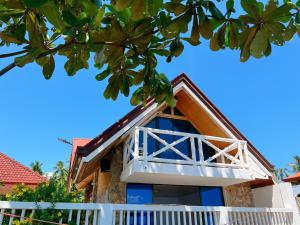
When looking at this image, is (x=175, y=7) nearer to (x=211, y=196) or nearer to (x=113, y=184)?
(x=113, y=184)

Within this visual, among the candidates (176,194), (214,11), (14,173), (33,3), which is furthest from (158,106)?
(14,173)

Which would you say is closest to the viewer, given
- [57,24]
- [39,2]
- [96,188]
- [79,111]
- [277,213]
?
[39,2]

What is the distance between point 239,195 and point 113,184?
17.1 ft

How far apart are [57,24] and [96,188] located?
9.34m

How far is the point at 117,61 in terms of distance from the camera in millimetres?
2592

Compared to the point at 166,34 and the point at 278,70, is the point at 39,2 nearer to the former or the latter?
the point at 166,34

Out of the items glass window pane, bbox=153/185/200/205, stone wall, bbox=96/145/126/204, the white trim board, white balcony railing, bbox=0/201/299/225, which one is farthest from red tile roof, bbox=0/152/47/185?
white balcony railing, bbox=0/201/299/225

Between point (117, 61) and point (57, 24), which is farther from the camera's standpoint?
point (117, 61)

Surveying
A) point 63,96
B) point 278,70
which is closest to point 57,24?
point 63,96

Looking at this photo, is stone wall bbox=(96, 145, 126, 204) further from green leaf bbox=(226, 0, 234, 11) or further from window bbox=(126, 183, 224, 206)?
green leaf bbox=(226, 0, 234, 11)

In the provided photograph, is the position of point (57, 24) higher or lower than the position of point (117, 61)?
lower

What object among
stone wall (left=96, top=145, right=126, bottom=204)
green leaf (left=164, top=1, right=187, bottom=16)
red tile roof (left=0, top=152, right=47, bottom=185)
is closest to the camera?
green leaf (left=164, top=1, right=187, bottom=16)

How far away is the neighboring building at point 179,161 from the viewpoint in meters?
7.75

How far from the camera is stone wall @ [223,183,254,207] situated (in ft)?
32.0
